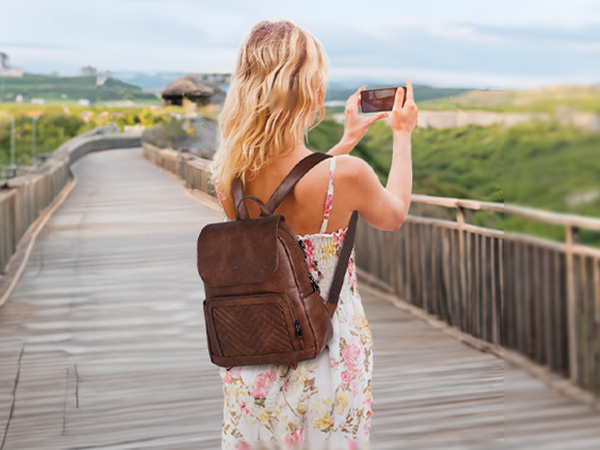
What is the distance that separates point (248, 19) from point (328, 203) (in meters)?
2.59

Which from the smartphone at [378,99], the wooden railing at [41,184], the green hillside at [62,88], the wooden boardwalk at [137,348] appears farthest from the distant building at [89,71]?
the smartphone at [378,99]

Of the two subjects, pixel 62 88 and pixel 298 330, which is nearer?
pixel 298 330

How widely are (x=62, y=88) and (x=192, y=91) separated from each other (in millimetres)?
579

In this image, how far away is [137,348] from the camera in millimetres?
3354

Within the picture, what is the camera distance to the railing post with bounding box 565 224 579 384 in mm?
469

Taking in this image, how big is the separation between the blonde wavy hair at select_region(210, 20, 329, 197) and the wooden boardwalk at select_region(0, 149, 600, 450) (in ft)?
4.48

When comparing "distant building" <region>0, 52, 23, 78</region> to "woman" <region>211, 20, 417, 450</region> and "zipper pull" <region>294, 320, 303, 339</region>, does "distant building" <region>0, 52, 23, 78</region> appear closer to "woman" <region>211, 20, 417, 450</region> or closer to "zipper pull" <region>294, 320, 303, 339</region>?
"woman" <region>211, 20, 417, 450</region>

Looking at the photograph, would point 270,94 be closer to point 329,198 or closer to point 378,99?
point 329,198

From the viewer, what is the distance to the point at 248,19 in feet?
11.2

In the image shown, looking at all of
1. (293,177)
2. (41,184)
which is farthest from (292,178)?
(41,184)

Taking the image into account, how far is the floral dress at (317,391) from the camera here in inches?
40.4

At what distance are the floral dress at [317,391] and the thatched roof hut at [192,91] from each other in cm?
225

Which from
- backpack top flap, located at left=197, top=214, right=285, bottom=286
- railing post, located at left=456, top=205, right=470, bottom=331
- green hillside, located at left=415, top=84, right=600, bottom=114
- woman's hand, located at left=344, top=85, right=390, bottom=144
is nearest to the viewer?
green hillside, located at left=415, top=84, right=600, bottom=114

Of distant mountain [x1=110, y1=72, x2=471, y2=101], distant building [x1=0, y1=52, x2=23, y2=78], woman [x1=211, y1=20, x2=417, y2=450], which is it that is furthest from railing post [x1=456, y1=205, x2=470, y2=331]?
woman [x1=211, y1=20, x2=417, y2=450]
